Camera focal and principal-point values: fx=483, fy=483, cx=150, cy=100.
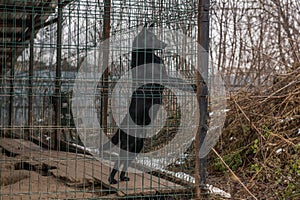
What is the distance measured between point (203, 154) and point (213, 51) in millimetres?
5091

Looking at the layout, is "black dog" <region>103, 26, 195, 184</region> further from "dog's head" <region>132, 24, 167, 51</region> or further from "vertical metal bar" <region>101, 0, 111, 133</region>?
"vertical metal bar" <region>101, 0, 111, 133</region>

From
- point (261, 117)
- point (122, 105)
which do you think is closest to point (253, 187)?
point (261, 117)

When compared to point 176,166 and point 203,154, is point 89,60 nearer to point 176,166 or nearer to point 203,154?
point 176,166

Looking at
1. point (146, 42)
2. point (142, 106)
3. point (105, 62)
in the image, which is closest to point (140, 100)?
point (142, 106)

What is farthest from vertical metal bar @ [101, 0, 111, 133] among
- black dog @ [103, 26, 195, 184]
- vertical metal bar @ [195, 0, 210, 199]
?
vertical metal bar @ [195, 0, 210, 199]

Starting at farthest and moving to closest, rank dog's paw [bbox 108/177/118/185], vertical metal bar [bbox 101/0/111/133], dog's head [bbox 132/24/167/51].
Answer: vertical metal bar [bbox 101/0/111/133] < dog's paw [bbox 108/177/118/185] < dog's head [bbox 132/24/167/51]

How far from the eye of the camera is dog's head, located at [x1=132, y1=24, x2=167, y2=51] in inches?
185

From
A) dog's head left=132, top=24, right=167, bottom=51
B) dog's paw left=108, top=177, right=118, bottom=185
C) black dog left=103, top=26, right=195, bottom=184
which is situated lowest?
dog's paw left=108, top=177, right=118, bottom=185

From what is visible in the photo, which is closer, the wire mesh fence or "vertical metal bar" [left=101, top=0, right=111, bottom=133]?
the wire mesh fence

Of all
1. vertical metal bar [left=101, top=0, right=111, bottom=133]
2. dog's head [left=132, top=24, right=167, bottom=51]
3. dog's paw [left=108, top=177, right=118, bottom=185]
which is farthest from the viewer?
vertical metal bar [left=101, top=0, right=111, bottom=133]

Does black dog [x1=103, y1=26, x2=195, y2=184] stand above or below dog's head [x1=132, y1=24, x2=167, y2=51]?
below

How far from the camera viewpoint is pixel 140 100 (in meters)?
4.76

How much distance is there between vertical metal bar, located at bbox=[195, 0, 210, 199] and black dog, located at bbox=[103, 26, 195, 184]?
6.3 inches

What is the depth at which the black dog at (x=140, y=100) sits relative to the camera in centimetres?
471
